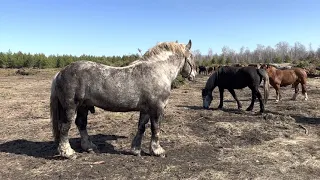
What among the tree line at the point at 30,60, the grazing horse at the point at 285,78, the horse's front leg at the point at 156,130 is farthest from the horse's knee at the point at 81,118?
the tree line at the point at 30,60

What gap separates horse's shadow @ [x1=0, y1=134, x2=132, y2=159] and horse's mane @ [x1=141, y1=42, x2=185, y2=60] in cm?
212

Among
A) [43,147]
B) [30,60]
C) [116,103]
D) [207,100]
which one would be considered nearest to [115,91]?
[116,103]

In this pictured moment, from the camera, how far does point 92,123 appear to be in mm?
9172

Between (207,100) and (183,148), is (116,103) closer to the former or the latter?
(183,148)

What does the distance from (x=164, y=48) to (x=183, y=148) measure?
222 centimetres

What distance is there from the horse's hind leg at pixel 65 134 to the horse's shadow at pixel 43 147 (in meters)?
0.35

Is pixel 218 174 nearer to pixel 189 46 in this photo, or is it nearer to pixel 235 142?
pixel 235 142

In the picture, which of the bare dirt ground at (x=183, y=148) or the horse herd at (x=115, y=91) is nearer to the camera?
the bare dirt ground at (x=183, y=148)

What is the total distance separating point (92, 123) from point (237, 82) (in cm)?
Answer: 571

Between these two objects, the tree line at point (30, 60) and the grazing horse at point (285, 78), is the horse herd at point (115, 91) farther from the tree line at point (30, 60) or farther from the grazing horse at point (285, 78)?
the tree line at point (30, 60)

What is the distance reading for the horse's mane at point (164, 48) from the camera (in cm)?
633

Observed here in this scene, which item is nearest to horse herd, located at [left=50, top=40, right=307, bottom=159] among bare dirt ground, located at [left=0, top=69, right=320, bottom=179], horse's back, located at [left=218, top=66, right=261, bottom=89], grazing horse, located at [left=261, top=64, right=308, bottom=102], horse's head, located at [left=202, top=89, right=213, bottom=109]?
bare dirt ground, located at [left=0, top=69, right=320, bottom=179]

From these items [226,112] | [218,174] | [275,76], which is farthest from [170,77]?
[275,76]

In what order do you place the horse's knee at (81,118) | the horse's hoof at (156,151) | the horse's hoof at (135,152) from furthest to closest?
the horse's knee at (81,118) < the horse's hoof at (135,152) < the horse's hoof at (156,151)
